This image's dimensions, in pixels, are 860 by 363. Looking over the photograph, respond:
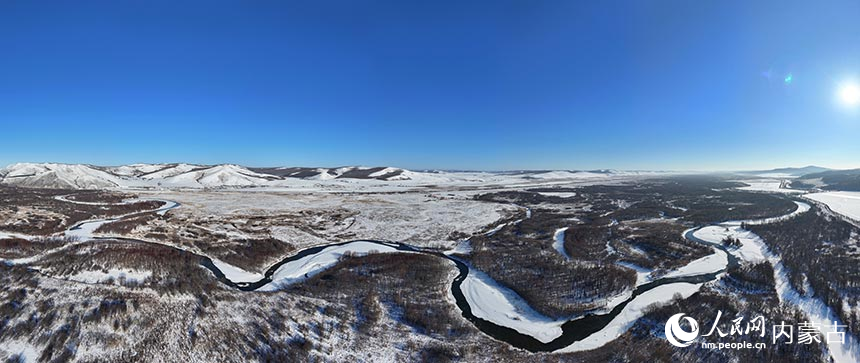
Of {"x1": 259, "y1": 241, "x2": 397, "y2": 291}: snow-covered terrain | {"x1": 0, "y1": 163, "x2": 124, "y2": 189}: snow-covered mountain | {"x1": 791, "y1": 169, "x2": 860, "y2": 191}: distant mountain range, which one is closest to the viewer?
{"x1": 259, "y1": 241, "x2": 397, "y2": 291}: snow-covered terrain

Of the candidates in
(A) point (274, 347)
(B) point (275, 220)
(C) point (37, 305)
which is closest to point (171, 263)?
(C) point (37, 305)

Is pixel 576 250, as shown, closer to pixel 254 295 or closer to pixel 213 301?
pixel 254 295

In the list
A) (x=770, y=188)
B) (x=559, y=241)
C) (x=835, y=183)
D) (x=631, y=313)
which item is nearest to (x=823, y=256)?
(x=559, y=241)

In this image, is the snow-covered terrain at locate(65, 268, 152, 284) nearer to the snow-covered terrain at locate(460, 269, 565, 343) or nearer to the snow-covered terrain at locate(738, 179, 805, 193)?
the snow-covered terrain at locate(460, 269, 565, 343)

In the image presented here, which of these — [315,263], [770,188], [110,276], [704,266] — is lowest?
[704,266]

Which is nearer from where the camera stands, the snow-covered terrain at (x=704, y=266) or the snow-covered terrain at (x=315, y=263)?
the snow-covered terrain at (x=315, y=263)

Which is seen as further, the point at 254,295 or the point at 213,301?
the point at 254,295

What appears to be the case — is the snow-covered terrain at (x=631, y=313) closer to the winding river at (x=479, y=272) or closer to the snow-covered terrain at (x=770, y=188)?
the winding river at (x=479, y=272)

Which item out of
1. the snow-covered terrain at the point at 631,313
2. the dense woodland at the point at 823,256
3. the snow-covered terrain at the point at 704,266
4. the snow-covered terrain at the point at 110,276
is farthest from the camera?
the snow-covered terrain at the point at 704,266

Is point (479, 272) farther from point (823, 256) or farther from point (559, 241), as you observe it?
point (823, 256)

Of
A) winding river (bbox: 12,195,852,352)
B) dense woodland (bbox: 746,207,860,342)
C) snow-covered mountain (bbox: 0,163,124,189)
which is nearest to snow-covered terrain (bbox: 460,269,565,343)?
winding river (bbox: 12,195,852,352)

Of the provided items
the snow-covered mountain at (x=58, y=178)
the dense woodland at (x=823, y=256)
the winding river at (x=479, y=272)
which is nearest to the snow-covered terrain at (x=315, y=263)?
the winding river at (x=479, y=272)
